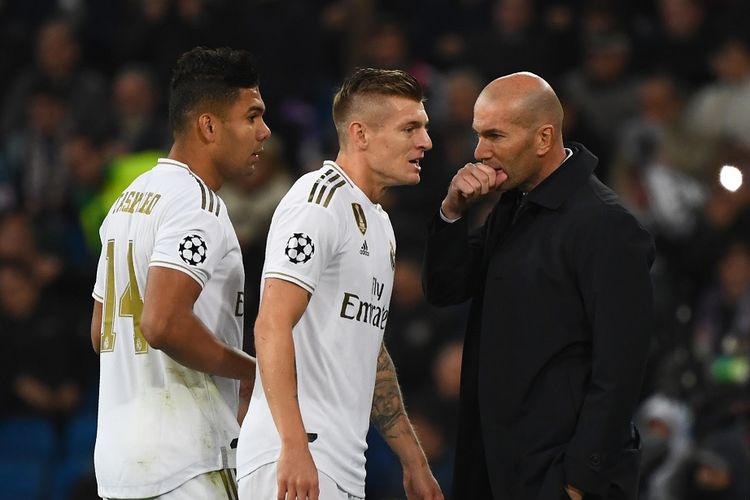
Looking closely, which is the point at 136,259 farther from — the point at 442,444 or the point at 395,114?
the point at 442,444

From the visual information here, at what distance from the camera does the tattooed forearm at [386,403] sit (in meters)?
5.09

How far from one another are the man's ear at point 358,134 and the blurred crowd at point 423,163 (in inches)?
153

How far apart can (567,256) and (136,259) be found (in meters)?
1.50

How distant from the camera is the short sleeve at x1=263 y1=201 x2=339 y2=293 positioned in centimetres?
447

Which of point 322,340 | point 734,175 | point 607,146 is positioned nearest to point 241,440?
point 322,340

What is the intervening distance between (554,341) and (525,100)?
88 centimetres

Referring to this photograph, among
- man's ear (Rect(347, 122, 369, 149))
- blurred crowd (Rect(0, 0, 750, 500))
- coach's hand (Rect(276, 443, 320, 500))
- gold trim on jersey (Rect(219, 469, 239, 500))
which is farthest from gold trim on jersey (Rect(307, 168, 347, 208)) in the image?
blurred crowd (Rect(0, 0, 750, 500))

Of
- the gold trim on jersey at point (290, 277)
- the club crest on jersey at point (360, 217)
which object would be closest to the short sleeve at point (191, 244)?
the gold trim on jersey at point (290, 277)

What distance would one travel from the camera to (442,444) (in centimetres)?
887

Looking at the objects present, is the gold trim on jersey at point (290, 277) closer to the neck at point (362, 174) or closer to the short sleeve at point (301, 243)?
the short sleeve at point (301, 243)

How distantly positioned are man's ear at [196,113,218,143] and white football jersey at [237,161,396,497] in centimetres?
46

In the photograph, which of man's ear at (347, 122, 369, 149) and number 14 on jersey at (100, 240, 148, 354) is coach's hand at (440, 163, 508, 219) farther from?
number 14 on jersey at (100, 240, 148, 354)

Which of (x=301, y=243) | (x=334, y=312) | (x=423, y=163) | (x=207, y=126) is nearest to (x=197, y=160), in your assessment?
(x=207, y=126)

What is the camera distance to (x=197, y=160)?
4.99m
